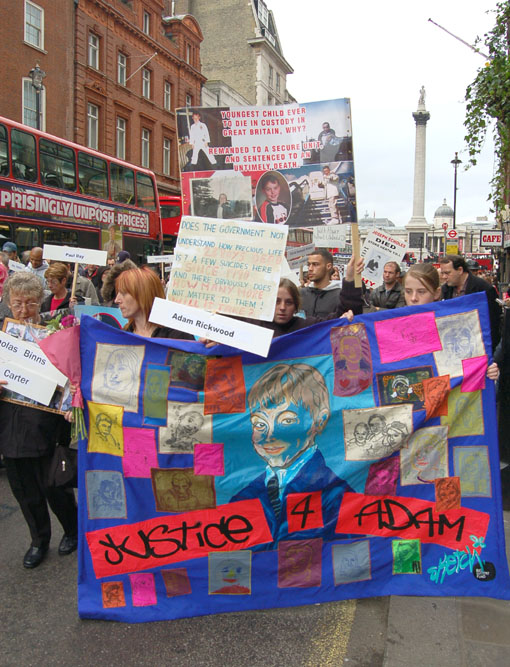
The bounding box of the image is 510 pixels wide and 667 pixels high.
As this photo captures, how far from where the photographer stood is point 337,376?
10.4 ft

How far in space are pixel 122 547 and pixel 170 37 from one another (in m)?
36.6

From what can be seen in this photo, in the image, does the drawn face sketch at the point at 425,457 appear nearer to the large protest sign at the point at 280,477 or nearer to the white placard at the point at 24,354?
the large protest sign at the point at 280,477

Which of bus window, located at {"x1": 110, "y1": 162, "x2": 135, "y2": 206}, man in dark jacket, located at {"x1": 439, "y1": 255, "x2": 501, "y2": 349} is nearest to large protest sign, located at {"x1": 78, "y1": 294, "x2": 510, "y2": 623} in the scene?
man in dark jacket, located at {"x1": 439, "y1": 255, "x2": 501, "y2": 349}

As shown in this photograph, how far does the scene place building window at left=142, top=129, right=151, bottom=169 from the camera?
3172 cm

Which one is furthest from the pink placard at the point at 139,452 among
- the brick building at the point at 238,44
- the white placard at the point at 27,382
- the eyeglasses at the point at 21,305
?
the brick building at the point at 238,44

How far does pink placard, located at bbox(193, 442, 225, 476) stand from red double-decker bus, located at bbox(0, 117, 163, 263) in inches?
290

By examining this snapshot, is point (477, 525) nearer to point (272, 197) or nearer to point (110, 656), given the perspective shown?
point (110, 656)

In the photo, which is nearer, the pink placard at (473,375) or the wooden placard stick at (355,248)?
the pink placard at (473,375)

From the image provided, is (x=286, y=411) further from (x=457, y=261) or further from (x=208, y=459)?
(x=457, y=261)

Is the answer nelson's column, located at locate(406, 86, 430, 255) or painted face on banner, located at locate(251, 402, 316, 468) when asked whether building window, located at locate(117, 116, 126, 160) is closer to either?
painted face on banner, located at locate(251, 402, 316, 468)

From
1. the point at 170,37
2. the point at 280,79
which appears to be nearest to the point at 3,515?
the point at 170,37

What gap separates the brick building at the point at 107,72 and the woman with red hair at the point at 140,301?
2054 centimetres

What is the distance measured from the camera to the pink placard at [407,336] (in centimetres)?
321

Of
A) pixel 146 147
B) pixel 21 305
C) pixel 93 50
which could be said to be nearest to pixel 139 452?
pixel 21 305
